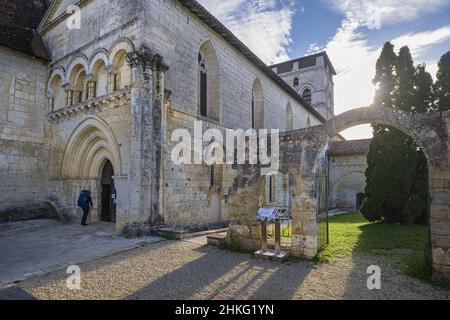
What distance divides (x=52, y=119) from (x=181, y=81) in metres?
5.65

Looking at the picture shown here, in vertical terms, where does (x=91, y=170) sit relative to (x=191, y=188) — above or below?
above

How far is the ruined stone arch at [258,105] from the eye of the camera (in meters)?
15.4

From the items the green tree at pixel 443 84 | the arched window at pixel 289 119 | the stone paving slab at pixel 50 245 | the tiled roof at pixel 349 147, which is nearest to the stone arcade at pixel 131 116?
the stone paving slab at pixel 50 245

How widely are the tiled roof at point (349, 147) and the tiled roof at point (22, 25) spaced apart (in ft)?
65.5

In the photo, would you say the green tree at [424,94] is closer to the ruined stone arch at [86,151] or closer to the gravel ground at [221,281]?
the gravel ground at [221,281]

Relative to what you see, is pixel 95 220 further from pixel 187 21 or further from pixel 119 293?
pixel 187 21

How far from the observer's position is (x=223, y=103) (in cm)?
→ 1202

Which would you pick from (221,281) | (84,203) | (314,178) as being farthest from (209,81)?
(221,281)

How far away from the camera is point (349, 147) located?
2312 cm

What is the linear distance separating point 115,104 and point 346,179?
1876 centimetres

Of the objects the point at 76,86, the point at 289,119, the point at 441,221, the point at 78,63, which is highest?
the point at 78,63

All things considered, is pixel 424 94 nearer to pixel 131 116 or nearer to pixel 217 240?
pixel 217 240

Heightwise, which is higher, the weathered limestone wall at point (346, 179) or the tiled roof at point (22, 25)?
the tiled roof at point (22, 25)
